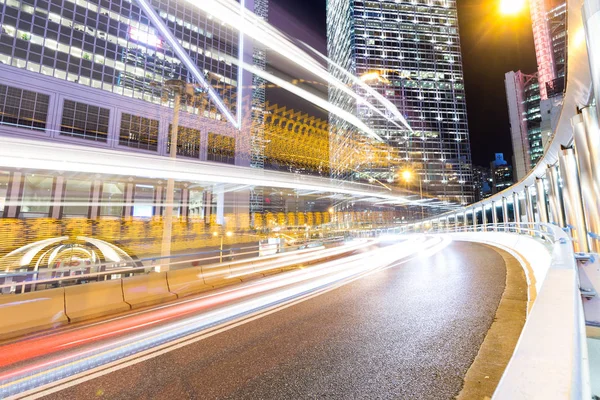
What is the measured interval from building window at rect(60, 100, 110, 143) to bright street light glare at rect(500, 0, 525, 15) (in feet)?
148

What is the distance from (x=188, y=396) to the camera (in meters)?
→ 3.23

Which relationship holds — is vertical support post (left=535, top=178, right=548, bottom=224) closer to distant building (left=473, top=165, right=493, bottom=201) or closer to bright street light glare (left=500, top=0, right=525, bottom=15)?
bright street light glare (left=500, top=0, right=525, bottom=15)

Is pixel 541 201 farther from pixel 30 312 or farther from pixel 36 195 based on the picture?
pixel 36 195

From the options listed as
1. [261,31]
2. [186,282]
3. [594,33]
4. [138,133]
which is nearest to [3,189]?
[138,133]

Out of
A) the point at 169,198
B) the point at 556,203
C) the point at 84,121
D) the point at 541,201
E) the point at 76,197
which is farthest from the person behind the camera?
the point at 84,121

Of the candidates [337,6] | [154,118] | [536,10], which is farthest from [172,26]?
[536,10]

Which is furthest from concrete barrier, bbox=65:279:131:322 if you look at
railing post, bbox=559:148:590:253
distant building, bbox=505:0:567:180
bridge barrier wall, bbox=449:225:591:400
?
distant building, bbox=505:0:567:180

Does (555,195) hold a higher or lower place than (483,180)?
lower

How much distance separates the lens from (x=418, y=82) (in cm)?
10062

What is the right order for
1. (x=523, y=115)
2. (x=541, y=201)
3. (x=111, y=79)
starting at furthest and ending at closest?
1. (x=523, y=115)
2. (x=111, y=79)
3. (x=541, y=201)

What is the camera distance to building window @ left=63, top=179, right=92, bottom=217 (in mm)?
33344

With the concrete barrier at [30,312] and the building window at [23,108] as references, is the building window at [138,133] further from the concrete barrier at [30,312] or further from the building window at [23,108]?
the concrete barrier at [30,312]

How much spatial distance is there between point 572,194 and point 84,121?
49.6m

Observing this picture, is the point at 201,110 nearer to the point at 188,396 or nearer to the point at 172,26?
the point at 172,26
